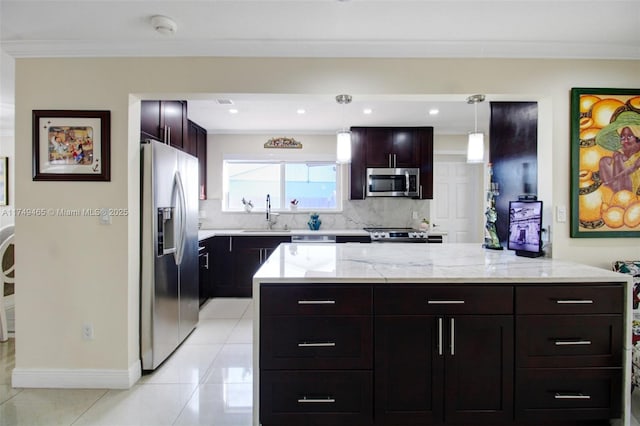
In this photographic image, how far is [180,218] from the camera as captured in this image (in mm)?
2750

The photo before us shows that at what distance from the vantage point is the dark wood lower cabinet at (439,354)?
163 cm

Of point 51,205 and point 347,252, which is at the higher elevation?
point 51,205

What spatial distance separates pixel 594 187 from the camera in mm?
2260

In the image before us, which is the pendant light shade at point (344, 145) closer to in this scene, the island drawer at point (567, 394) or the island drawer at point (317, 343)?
the island drawer at point (317, 343)

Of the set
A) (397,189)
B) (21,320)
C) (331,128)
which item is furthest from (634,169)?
(21,320)

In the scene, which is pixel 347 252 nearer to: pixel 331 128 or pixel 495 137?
pixel 495 137

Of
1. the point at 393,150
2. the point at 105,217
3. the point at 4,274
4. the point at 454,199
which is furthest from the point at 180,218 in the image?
the point at 454,199

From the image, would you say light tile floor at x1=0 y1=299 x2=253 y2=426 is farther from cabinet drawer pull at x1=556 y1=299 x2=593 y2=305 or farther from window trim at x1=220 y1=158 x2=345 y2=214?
window trim at x1=220 y1=158 x2=345 y2=214

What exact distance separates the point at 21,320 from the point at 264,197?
3.16 metres

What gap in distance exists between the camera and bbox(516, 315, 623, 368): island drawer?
1678 mm

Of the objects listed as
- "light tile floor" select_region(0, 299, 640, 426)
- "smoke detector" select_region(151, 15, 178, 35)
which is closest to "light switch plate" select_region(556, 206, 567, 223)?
"light tile floor" select_region(0, 299, 640, 426)

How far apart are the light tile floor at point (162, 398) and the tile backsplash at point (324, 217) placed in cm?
234

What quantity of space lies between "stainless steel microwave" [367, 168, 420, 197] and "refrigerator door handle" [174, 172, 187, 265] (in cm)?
255

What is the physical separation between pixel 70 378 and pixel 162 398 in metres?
0.72
